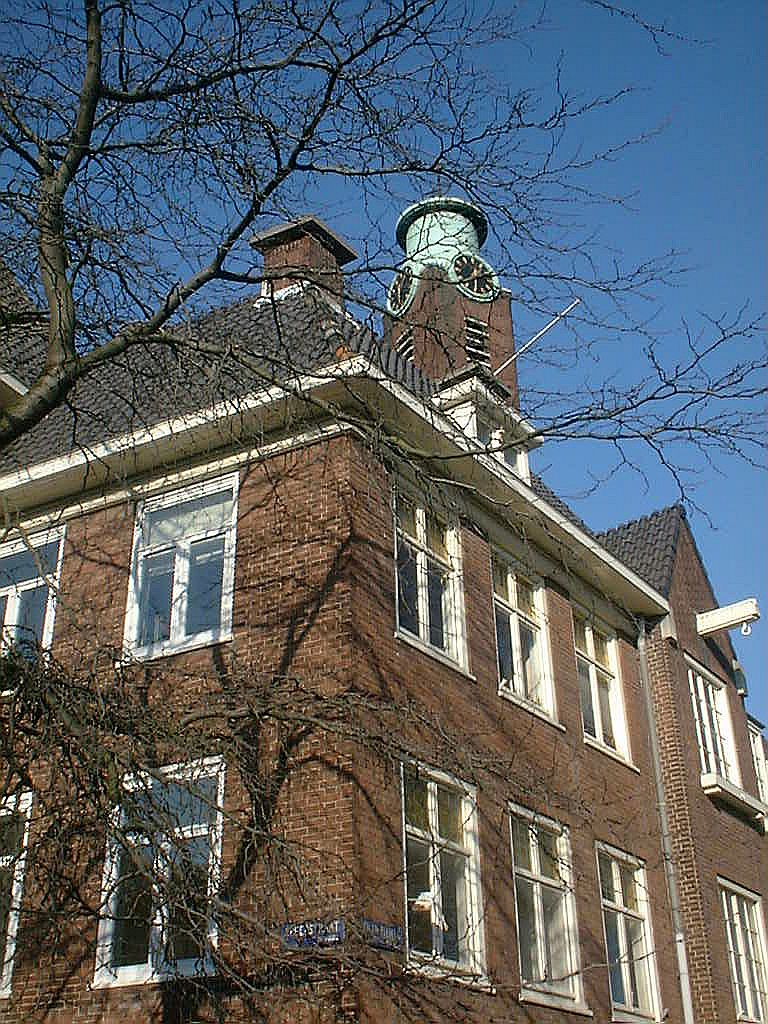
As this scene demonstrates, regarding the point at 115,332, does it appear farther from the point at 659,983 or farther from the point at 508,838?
the point at 659,983

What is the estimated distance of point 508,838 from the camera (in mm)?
12328

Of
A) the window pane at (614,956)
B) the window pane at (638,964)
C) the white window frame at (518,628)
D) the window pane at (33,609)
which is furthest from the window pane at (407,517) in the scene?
the window pane at (638,964)

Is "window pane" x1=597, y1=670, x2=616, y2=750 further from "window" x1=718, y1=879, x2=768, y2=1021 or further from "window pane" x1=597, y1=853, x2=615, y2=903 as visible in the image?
"window" x1=718, y1=879, x2=768, y2=1021

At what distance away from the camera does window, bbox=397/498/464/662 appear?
12.4 metres

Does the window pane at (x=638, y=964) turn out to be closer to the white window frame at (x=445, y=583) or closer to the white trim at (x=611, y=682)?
the white trim at (x=611, y=682)

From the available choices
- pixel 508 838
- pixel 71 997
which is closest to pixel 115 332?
pixel 71 997

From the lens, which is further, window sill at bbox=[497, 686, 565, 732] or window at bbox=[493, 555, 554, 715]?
window at bbox=[493, 555, 554, 715]

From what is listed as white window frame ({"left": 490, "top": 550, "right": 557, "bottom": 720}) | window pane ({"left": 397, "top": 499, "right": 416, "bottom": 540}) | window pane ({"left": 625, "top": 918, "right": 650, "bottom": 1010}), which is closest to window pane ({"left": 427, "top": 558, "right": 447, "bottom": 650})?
window pane ({"left": 397, "top": 499, "right": 416, "bottom": 540})

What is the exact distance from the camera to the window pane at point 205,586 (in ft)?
39.3

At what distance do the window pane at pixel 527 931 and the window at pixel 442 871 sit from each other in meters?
0.96

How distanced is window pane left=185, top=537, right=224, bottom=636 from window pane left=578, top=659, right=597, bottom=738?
5.51 meters

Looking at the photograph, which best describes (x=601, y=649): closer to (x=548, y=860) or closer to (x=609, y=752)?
(x=609, y=752)

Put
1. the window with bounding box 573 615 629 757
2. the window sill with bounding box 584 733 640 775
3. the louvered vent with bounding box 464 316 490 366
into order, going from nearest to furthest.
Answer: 1. the louvered vent with bounding box 464 316 490 366
2. the window sill with bounding box 584 733 640 775
3. the window with bounding box 573 615 629 757

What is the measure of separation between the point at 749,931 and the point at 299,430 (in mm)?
A: 10336
